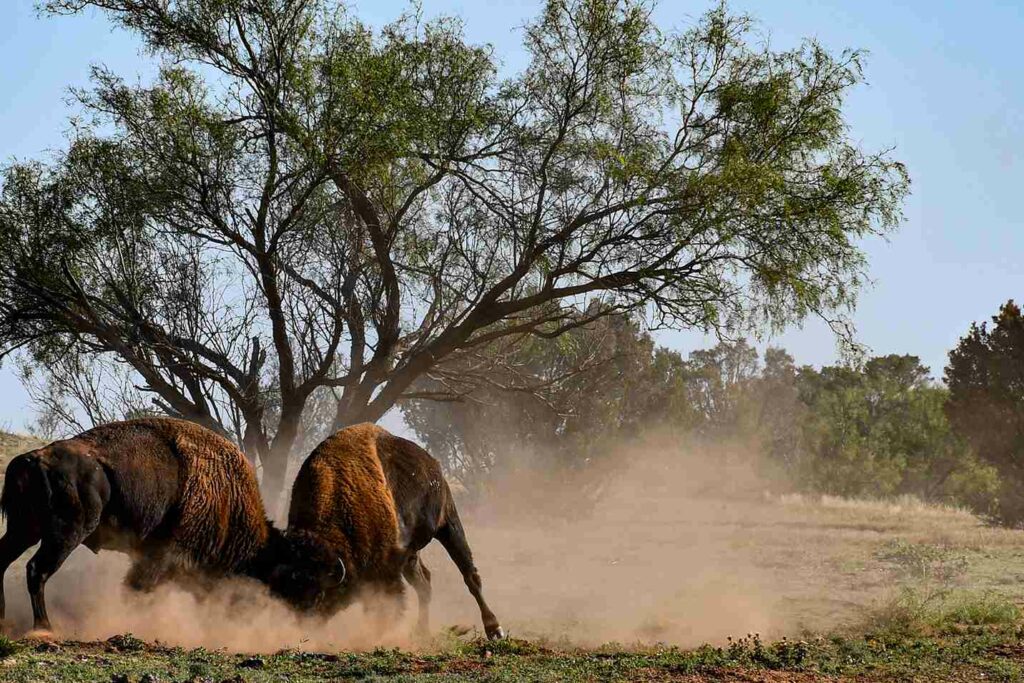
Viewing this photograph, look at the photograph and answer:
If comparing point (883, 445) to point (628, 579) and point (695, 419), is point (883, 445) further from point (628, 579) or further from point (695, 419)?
point (628, 579)

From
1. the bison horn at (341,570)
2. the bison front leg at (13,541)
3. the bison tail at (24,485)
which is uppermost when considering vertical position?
the bison tail at (24,485)

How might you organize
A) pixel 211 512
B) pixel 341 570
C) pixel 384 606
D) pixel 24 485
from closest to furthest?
1. pixel 24 485
2. pixel 341 570
3. pixel 384 606
4. pixel 211 512

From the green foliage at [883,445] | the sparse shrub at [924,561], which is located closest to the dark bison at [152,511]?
the sparse shrub at [924,561]

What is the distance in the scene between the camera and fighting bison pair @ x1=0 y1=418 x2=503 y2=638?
10.3m

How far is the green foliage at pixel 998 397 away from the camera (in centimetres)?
3256

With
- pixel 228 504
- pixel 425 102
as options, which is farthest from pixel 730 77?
pixel 228 504

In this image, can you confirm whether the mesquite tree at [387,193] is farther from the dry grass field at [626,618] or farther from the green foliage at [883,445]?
the green foliage at [883,445]

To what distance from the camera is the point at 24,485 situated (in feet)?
33.8

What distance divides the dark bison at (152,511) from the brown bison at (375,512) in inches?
10.6

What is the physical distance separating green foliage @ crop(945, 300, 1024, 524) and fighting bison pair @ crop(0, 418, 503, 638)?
24.8m

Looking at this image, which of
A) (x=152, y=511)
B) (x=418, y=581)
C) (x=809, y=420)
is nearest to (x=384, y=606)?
(x=418, y=581)

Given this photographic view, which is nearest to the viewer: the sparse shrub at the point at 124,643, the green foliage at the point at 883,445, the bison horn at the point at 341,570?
the sparse shrub at the point at 124,643

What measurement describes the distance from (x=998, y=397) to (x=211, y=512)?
2703cm

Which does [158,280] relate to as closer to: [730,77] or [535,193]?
[535,193]
